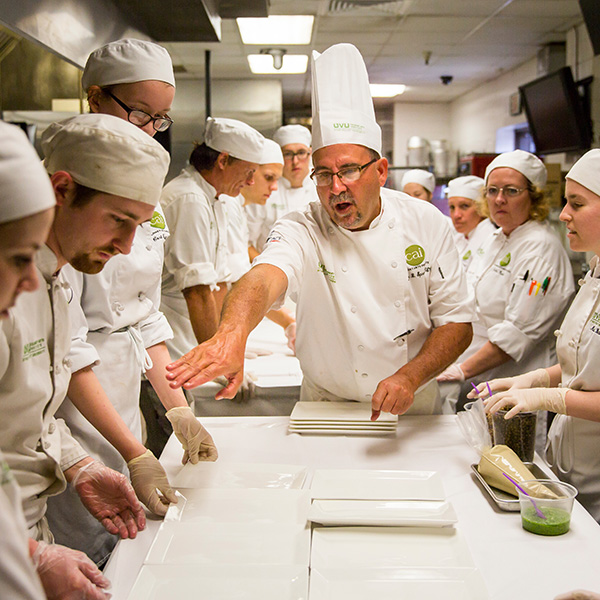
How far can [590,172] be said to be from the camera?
5.41ft

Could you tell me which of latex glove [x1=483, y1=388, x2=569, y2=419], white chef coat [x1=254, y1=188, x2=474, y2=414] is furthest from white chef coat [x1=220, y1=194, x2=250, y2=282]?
latex glove [x1=483, y1=388, x2=569, y2=419]

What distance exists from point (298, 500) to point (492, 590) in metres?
0.40

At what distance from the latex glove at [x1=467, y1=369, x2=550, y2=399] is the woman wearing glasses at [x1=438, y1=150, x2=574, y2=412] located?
993 millimetres

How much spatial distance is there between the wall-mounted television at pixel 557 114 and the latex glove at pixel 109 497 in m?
4.98

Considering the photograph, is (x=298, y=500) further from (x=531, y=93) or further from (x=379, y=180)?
(x=531, y=93)

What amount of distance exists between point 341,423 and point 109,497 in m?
0.68

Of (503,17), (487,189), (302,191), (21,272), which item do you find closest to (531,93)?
(503,17)

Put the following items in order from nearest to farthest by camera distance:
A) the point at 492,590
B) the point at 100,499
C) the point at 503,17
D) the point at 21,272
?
the point at 21,272
the point at 492,590
the point at 100,499
the point at 503,17

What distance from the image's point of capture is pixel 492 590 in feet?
3.20

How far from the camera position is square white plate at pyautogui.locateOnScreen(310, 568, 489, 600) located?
939 mm

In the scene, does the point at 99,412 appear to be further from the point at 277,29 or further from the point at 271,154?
the point at 277,29

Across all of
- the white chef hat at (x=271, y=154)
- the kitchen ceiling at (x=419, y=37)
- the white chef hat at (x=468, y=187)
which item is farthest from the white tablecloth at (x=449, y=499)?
the kitchen ceiling at (x=419, y=37)

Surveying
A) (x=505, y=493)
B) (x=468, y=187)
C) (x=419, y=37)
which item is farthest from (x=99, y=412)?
(x=419, y=37)

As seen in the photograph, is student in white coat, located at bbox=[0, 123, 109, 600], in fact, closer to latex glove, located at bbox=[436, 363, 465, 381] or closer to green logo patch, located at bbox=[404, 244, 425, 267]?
green logo patch, located at bbox=[404, 244, 425, 267]
